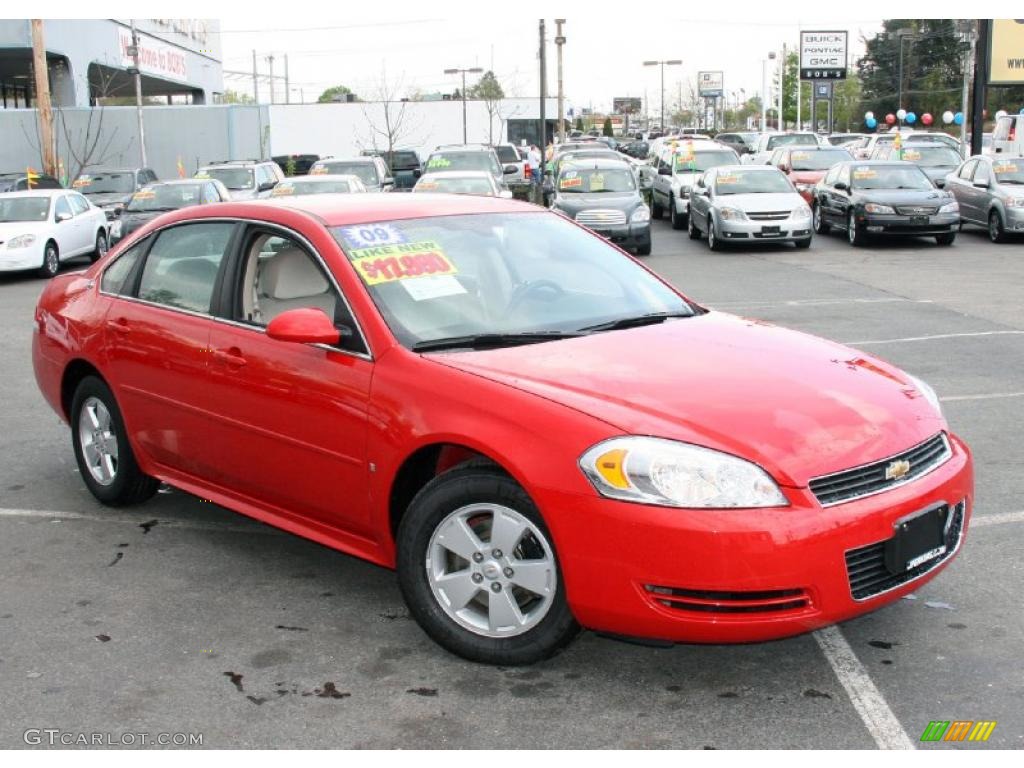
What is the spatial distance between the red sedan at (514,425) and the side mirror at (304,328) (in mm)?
11

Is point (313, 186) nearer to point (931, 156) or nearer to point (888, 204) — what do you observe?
point (888, 204)

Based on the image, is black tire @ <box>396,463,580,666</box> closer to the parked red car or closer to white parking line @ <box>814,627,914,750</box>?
white parking line @ <box>814,627,914,750</box>

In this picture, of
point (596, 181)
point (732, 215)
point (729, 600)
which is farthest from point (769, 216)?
point (729, 600)

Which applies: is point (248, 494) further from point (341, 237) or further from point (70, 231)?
point (70, 231)

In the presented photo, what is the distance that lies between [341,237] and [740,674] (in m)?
2.31

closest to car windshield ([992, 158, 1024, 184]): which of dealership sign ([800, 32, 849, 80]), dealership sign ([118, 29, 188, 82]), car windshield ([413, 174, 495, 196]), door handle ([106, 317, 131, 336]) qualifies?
car windshield ([413, 174, 495, 196])

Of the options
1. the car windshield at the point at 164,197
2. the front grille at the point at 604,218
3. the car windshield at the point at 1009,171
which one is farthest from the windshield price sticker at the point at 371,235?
the car windshield at the point at 1009,171

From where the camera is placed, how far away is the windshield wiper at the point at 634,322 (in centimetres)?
483

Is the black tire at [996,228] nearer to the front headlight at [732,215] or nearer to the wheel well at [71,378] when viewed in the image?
the front headlight at [732,215]

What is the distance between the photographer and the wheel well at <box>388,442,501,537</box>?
4.32 meters

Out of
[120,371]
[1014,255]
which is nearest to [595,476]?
[120,371]

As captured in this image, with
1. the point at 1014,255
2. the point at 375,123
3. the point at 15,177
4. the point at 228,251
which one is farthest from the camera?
the point at 375,123

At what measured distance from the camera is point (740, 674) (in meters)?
4.07

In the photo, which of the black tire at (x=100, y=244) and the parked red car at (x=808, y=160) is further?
the parked red car at (x=808, y=160)
